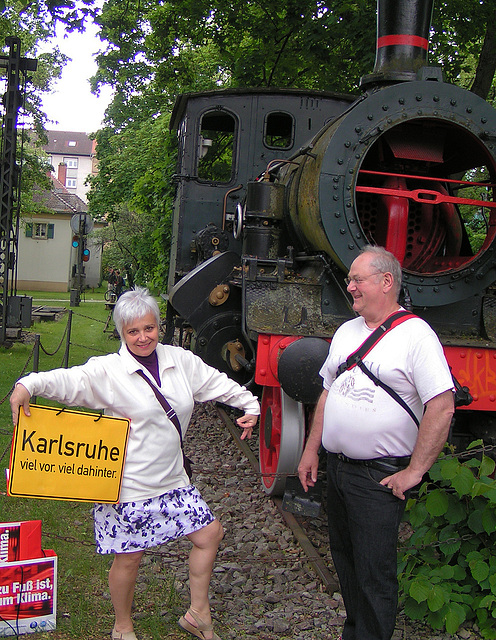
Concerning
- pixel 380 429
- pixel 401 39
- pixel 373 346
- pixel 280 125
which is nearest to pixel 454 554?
pixel 380 429

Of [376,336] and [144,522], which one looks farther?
[144,522]

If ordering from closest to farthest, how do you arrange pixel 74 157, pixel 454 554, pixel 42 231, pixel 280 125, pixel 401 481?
1. pixel 401 481
2. pixel 454 554
3. pixel 280 125
4. pixel 42 231
5. pixel 74 157

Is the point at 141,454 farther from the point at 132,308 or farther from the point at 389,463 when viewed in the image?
the point at 389,463

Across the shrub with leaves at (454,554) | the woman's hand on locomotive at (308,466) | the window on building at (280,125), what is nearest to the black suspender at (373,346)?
the woman's hand on locomotive at (308,466)

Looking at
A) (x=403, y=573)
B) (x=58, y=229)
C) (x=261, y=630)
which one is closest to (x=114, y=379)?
(x=261, y=630)

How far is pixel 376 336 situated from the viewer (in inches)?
105

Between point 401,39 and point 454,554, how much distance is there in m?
3.24

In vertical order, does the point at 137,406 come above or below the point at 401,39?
below

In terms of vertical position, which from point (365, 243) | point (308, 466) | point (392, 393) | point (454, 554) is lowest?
point (454, 554)

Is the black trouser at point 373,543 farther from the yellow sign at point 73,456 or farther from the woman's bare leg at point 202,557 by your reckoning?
the yellow sign at point 73,456

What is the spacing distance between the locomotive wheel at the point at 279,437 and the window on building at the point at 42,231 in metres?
37.3

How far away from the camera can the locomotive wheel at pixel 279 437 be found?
172 inches

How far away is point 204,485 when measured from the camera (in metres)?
5.41

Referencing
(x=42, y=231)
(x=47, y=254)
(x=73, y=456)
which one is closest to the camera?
(x=73, y=456)
